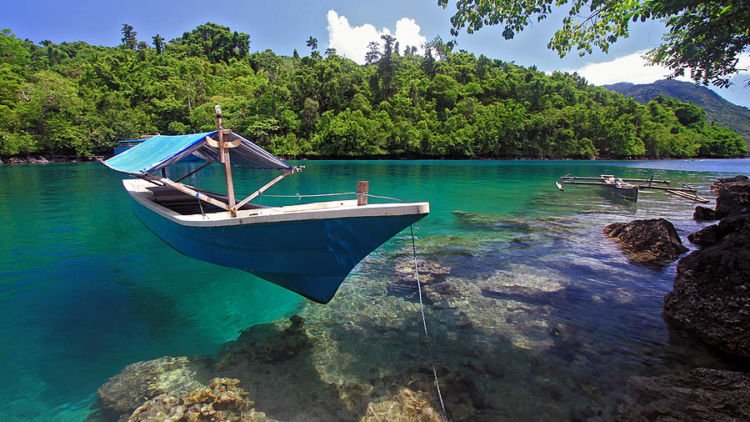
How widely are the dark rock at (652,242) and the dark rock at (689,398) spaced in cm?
593

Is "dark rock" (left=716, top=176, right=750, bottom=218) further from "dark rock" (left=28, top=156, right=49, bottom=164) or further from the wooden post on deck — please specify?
"dark rock" (left=28, top=156, right=49, bottom=164)

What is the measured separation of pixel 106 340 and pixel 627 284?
10945 millimetres

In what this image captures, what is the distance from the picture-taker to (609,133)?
3118 inches

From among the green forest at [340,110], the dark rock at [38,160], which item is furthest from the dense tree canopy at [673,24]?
the dark rock at [38,160]

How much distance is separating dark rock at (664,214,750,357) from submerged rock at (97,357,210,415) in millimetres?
7949

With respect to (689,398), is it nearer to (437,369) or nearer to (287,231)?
(437,369)

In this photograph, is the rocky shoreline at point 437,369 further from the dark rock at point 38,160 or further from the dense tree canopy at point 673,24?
the dark rock at point 38,160

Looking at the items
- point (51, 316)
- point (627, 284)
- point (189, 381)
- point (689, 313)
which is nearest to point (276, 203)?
point (51, 316)

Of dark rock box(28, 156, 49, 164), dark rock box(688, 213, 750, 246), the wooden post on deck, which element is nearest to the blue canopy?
the wooden post on deck

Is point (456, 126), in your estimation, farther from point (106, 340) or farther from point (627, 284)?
point (106, 340)

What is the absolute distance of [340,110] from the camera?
8119cm

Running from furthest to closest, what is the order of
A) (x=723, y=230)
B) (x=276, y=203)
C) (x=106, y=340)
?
(x=276, y=203), (x=723, y=230), (x=106, y=340)

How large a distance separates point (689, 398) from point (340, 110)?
82.8m

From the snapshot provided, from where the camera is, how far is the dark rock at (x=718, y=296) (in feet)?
16.4
